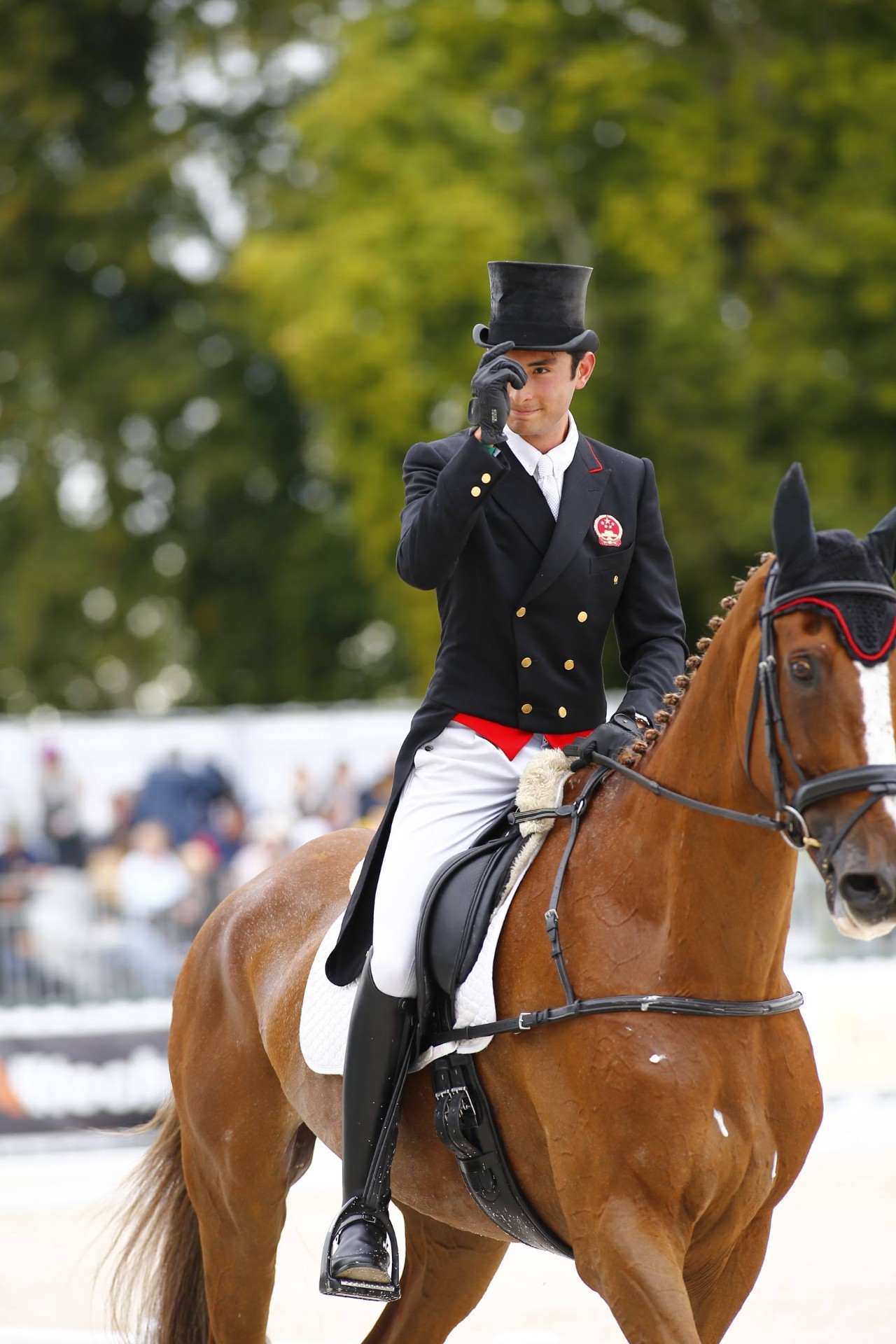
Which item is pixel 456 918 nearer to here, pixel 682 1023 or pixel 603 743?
pixel 603 743

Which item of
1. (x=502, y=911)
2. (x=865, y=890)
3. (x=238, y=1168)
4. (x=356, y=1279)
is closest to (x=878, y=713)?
(x=865, y=890)

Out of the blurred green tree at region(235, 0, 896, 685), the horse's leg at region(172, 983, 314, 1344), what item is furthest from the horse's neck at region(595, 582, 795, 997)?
the blurred green tree at region(235, 0, 896, 685)

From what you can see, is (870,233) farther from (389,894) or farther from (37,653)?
(389,894)

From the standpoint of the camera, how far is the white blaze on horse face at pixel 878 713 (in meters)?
3.32

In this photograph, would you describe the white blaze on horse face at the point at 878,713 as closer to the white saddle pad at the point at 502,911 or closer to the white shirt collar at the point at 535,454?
the white saddle pad at the point at 502,911

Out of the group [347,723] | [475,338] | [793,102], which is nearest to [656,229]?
[793,102]

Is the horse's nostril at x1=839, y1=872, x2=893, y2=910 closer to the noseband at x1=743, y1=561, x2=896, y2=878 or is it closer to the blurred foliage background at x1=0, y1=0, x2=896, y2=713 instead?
the noseband at x1=743, y1=561, x2=896, y2=878

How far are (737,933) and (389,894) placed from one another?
1.01 m

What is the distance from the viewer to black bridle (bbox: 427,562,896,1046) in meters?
3.33

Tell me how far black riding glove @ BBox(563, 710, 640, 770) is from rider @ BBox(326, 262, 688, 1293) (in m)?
0.04

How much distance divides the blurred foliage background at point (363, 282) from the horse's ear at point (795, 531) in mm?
17191

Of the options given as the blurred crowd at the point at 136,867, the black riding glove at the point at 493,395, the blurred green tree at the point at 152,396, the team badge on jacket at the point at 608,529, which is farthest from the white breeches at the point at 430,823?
the blurred green tree at the point at 152,396

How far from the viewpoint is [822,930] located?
12.4m

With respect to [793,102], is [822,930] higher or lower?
lower
